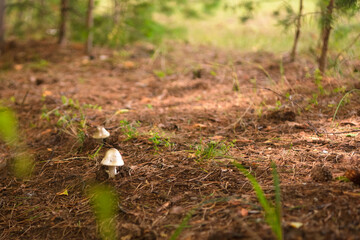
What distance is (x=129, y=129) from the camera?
332 centimetres

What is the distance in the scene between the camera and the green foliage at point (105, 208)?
2.13m

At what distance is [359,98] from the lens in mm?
3512

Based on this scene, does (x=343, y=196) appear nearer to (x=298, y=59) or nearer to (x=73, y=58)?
(x=298, y=59)

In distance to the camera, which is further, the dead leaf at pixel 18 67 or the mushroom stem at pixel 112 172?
the dead leaf at pixel 18 67

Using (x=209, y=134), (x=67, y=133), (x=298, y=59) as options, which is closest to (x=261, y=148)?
(x=209, y=134)

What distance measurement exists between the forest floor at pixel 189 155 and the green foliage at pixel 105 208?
0.04 metres

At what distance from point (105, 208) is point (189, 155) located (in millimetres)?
905

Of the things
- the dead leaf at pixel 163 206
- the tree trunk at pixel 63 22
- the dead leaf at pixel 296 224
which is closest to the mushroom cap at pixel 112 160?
the dead leaf at pixel 163 206

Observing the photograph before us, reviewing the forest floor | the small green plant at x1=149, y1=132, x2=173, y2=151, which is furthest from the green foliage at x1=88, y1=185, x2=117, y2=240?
the small green plant at x1=149, y1=132, x2=173, y2=151

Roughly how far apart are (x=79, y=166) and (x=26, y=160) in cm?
67

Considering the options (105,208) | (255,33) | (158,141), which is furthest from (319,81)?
(255,33)

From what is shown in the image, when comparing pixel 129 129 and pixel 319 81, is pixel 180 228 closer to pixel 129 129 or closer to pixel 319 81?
pixel 129 129

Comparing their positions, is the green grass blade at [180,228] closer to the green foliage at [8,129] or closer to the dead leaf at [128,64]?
the green foliage at [8,129]

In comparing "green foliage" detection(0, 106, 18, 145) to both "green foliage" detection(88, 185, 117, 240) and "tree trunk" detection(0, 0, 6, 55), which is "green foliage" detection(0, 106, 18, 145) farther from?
"tree trunk" detection(0, 0, 6, 55)
